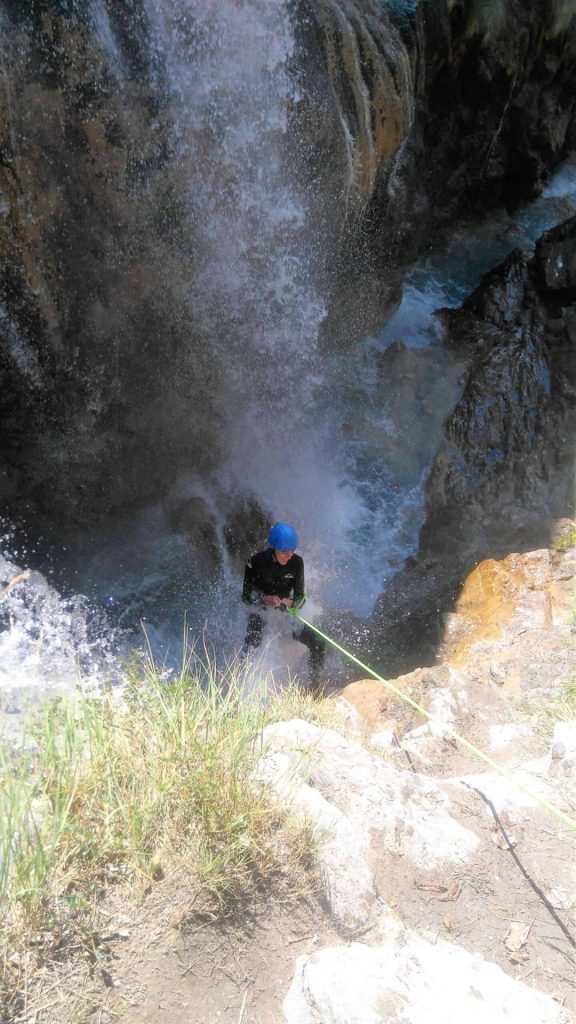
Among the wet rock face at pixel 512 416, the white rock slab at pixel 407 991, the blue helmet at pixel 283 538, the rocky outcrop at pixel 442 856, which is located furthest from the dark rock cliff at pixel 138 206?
the white rock slab at pixel 407 991

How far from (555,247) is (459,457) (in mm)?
2840

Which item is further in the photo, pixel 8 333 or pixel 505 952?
pixel 8 333

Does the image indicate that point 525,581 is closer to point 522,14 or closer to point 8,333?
point 8,333

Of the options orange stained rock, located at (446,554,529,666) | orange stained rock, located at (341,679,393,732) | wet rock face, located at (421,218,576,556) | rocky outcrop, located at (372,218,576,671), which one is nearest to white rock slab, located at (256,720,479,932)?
Result: orange stained rock, located at (341,679,393,732)

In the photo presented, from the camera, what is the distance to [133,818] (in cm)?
187

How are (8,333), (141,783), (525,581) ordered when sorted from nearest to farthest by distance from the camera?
(141,783), (8,333), (525,581)

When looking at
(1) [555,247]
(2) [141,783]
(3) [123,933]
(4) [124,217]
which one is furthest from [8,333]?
(1) [555,247]

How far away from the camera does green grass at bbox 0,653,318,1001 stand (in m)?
1.71

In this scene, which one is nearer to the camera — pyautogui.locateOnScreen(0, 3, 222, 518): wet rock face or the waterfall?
pyautogui.locateOnScreen(0, 3, 222, 518): wet rock face

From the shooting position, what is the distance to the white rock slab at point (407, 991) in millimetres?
1705

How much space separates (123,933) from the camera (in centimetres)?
172

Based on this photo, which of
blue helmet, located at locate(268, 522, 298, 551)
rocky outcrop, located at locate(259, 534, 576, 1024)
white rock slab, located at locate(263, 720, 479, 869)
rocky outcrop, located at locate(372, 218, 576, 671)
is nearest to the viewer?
rocky outcrop, located at locate(259, 534, 576, 1024)

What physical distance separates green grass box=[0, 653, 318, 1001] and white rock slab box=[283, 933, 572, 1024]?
0.77ft

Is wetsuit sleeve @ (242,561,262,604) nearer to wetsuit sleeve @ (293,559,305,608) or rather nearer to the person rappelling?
the person rappelling
